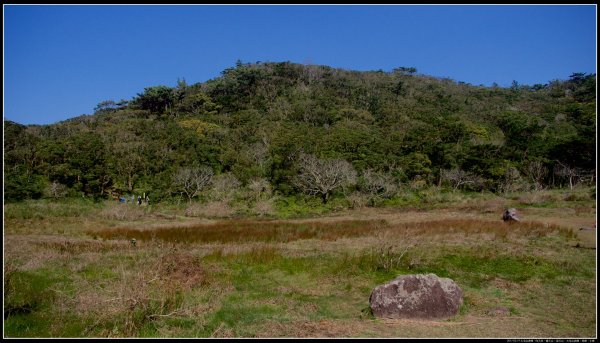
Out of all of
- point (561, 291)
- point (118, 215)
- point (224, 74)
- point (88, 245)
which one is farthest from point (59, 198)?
point (224, 74)

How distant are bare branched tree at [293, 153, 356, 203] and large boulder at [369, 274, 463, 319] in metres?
37.4

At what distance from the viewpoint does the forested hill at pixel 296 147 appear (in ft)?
156

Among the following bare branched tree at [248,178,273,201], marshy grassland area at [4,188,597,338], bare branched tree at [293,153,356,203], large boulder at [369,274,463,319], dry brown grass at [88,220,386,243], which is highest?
bare branched tree at [293,153,356,203]

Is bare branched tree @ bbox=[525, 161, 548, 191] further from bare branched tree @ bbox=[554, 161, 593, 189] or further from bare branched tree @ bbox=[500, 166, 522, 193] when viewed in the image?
bare branched tree @ bbox=[500, 166, 522, 193]

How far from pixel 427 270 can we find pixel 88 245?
50.4 ft

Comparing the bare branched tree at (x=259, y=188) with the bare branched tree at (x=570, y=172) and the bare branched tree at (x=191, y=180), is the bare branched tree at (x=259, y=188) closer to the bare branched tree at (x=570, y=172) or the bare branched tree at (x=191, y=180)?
the bare branched tree at (x=191, y=180)

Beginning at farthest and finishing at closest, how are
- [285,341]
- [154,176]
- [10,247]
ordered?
[154,176] < [10,247] < [285,341]

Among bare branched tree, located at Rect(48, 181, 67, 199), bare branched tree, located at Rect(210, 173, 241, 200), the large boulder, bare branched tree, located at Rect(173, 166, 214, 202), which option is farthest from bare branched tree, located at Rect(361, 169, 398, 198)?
the large boulder

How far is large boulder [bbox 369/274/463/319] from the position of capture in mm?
8609

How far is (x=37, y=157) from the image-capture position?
4888 cm

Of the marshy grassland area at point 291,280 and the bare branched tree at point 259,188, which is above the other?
the bare branched tree at point 259,188

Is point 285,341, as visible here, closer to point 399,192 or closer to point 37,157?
point 399,192

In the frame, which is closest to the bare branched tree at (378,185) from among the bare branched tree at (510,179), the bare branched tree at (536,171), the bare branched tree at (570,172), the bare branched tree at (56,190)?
the bare branched tree at (510,179)

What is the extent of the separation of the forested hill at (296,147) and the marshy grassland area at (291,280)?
76.5 ft
